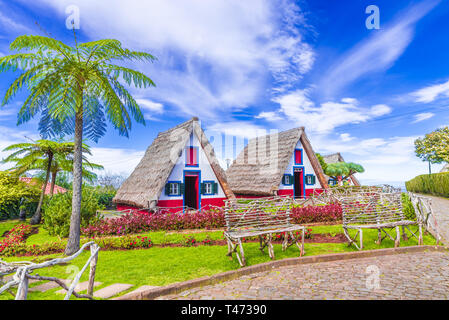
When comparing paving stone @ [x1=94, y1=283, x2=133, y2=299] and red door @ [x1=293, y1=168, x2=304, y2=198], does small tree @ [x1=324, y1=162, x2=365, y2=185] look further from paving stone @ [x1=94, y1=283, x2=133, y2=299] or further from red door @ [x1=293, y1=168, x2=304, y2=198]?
paving stone @ [x1=94, y1=283, x2=133, y2=299]

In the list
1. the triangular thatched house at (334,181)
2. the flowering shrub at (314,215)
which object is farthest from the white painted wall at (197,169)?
the triangular thatched house at (334,181)

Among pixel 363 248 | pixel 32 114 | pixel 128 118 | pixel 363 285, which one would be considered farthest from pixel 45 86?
pixel 363 248

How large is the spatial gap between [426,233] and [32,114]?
1249cm

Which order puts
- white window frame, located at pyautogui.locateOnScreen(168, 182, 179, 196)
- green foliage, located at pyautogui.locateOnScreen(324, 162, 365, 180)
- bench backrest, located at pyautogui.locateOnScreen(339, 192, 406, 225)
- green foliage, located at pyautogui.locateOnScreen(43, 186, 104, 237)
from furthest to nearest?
green foliage, located at pyautogui.locateOnScreen(324, 162, 365, 180), white window frame, located at pyautogui.locateOnScreen(168, 182, 179, 196), green foliage, located at pyautogui.locateOnScreen(43, 186, 104, 237), bench backrest, located at pyautogui.locateOnScreen(339, 192, 406, 225)

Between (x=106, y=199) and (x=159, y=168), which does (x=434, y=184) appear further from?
(x=106, y=199)

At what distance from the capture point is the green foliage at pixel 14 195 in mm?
14188

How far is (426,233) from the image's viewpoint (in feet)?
28.8

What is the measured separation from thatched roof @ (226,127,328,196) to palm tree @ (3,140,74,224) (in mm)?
12383

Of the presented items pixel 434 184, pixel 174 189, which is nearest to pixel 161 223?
pixel 174 189

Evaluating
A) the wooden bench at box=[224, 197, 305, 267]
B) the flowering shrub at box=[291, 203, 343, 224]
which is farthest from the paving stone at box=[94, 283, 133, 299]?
the flowering shrub at box=[291, 203, 343, 224]

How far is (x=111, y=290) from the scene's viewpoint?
4.46 m

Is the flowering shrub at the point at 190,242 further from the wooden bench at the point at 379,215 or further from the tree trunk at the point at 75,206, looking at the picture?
the wooden bench at the point at 379,215

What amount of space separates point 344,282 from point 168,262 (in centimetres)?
361

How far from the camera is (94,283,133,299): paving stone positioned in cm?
421
